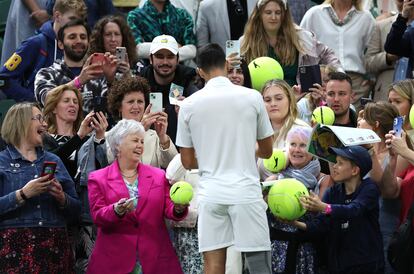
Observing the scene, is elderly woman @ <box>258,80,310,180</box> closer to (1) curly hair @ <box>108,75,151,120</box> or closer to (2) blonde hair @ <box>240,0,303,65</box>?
(1) curly hair @ <box>108,75,151,120</box>

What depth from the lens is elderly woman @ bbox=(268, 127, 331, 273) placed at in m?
10.3

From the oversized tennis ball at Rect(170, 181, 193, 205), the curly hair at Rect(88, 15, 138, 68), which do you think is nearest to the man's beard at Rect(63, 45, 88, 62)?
the curly hair at Rect(88, 15, 138, 68)

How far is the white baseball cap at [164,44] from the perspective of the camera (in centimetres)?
1234

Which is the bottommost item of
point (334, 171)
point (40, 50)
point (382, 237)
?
point (382, 237)

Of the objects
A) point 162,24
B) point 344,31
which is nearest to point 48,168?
point 162,24

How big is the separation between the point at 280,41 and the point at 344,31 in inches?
41.2

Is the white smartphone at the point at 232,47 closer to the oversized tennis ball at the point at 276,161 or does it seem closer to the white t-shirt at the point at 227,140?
the oversized tennis ball at the point at 276,161

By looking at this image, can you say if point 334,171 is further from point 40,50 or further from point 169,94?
point 40,50

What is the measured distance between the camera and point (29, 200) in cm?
1046

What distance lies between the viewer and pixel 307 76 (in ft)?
39.0

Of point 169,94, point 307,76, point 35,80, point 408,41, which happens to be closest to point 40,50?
point 35,80

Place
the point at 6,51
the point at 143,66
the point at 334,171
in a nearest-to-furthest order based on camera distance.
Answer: the point at 334,171 → the point at 143,66 → the point at 6,51

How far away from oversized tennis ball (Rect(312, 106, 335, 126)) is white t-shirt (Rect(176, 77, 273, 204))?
1.91 m

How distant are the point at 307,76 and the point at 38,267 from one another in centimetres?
328
